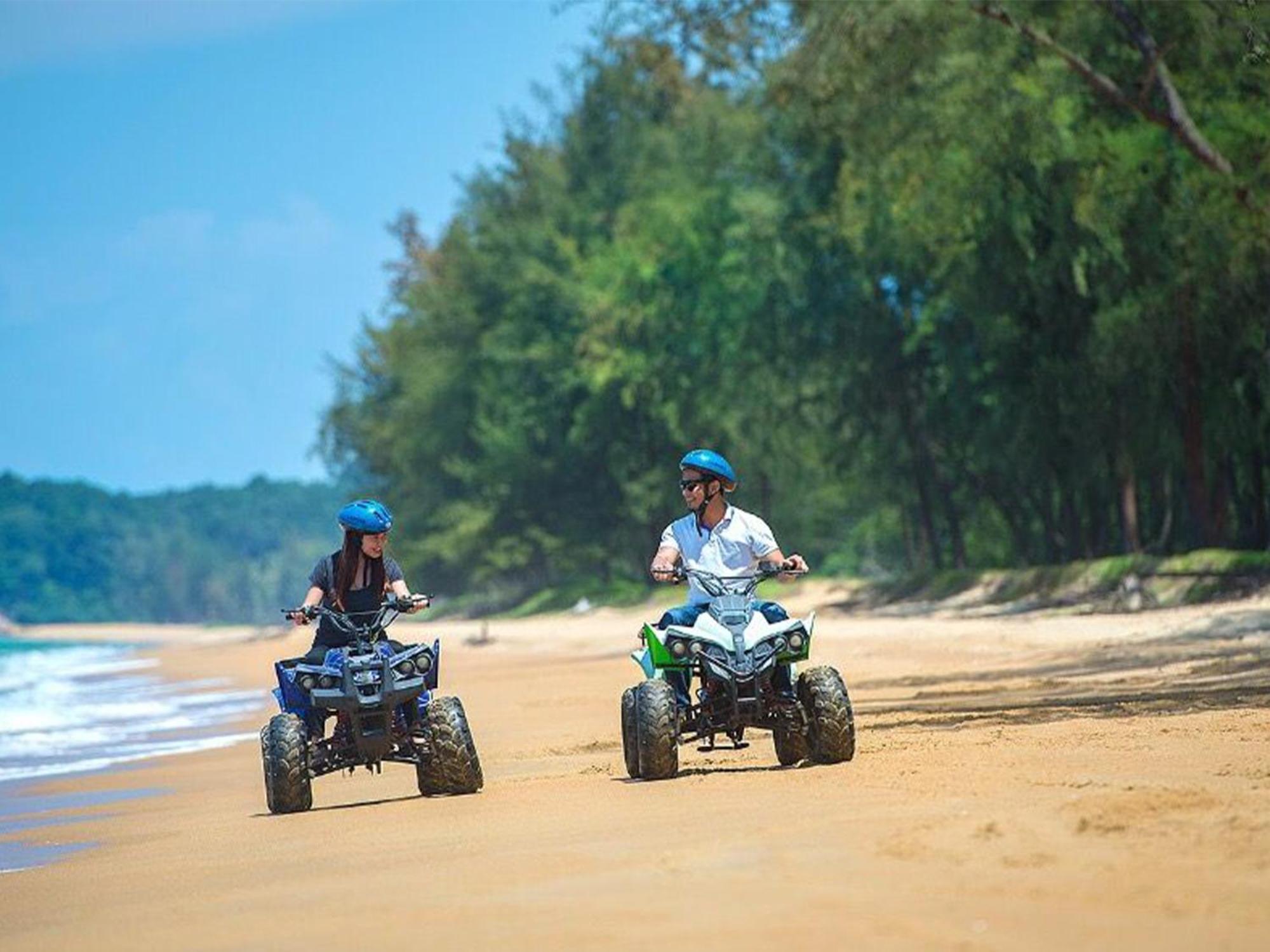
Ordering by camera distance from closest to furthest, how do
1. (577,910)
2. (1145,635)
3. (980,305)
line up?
(577,910), (1145,635), (980,305)

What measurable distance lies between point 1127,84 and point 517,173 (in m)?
45.5

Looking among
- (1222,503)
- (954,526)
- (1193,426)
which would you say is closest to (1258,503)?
(1222,503)

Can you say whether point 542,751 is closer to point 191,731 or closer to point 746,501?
point 191,731

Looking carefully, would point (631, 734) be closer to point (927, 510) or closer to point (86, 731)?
point (86, 731)

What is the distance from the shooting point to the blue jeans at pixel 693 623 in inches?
466

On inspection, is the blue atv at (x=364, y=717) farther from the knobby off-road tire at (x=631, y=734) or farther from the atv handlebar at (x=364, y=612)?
the knobby off-road tire at (x=631, y=734)

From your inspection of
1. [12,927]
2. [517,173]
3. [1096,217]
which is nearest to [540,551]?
[517,173]

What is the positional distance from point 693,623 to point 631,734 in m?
0.71

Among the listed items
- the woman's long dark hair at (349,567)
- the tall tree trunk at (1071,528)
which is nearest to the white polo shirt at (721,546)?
the woman's long dark hair at (349,567)

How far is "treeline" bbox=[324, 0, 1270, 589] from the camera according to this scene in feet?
97.6

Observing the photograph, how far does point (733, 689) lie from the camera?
38.3ft

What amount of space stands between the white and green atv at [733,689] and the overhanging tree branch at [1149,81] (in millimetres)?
14718

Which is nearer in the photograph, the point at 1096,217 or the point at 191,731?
the point at 191,731

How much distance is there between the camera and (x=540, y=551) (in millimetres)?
76500
